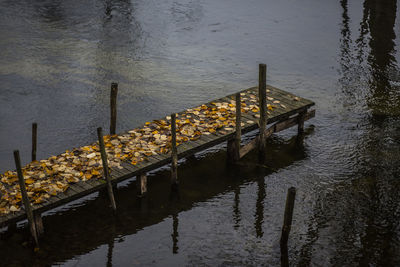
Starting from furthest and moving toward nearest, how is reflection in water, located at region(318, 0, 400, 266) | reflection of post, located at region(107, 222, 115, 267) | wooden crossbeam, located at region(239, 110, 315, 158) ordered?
wooden crossbeam, located at region(239, 110, 315, 158)
reflection in water, located at region(318, 0, 400, 266)
reflection of post, located at region(107, 222, 115, 267)

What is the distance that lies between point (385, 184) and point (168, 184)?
5.83m

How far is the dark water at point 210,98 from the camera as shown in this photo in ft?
41.6

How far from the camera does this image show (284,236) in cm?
1235

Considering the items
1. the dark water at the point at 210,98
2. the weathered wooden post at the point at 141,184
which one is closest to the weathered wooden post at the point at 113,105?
the dark water at the point at 210,98

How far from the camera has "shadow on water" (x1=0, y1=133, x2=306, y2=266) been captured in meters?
12.4

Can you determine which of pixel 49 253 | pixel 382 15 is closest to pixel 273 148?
pixel 49 253

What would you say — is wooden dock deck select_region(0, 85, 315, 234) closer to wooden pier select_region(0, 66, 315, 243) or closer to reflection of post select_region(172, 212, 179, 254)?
wooden pier select_region(0, 66, 315, 243)

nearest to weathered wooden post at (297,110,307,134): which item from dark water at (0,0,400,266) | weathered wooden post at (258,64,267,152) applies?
dark water at (0,0,400,266)

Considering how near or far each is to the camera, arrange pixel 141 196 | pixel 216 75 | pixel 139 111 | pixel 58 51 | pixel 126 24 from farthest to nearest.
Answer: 1. pixel 126 24
2. pixel 58 51
3. pixel 216 75
4. pixel 139 111
5. pixel 141 196

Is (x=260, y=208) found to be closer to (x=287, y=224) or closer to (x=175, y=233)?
(x=287, y=224)

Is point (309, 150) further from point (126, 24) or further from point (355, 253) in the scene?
point (126, 24)

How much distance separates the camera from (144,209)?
13.9m

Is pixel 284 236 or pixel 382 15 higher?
pixel 382 15

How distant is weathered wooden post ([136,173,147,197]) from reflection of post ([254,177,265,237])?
2.88 metres
